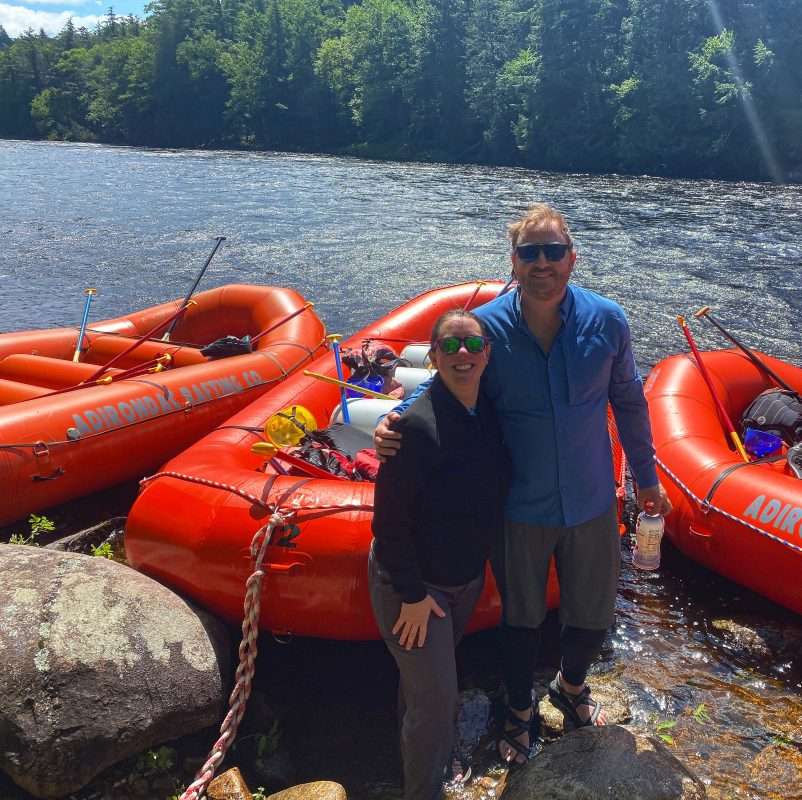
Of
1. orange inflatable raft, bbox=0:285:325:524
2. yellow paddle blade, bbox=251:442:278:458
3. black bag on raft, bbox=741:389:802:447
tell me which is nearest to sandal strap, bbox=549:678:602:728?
yellow paddle blade, bbox=251:442:278:458

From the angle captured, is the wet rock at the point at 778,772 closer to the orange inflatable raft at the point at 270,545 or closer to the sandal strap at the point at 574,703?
the sandal strap at the point at 574,703

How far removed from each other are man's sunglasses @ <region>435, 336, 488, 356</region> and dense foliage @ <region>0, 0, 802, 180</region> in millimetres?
26313

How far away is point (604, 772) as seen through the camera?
94.8 inches

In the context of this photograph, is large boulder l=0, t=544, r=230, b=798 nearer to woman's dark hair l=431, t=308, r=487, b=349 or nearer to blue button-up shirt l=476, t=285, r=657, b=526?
blue button-up shirt l=476, t=285, r=657, b=526

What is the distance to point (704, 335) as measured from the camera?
8406 millimetres

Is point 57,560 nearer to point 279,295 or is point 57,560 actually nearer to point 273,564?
point 273,564

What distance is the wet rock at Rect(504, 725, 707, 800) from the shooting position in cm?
237

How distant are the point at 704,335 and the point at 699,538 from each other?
4.91 metres

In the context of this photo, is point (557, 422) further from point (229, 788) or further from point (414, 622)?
point (229, 788)

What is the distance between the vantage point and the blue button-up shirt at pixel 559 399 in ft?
7.22

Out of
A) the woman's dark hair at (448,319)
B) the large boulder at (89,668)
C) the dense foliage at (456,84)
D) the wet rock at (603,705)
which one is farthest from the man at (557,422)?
the dense foliage at (456,84)

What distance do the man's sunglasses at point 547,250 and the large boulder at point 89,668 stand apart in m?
1.95

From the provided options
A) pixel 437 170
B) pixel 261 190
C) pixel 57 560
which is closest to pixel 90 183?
pixel 261 190

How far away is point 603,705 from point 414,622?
1394mm
